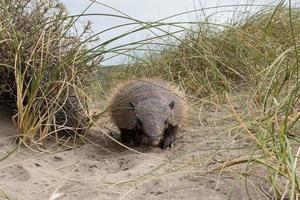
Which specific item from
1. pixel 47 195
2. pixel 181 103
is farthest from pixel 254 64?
pixel 47 195

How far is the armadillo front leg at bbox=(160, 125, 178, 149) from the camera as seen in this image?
13.6 feet

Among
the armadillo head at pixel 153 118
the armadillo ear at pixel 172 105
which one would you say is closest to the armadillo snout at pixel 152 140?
the armadillo head at pixel 153 118

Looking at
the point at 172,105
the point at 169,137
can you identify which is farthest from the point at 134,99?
the point at 169,137

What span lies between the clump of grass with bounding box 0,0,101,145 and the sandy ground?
0.20m

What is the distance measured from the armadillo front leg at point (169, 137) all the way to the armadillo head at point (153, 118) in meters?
0.07

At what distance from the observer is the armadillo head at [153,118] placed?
400cm

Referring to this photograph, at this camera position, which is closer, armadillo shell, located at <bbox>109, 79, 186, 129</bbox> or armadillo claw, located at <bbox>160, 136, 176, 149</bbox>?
armadillo claw, located at <bbox>160, 136, 176, 149</bbox>

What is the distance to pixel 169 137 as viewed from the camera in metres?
4.20

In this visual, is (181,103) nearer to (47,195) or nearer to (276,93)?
(276,93)

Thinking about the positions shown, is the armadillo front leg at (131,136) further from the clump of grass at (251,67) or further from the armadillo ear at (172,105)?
the clump of grass at (251,67)

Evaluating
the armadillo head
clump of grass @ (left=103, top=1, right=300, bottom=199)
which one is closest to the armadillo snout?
the armadillo head

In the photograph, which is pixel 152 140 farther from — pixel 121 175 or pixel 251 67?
pixel 121 175

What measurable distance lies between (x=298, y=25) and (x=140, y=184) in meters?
3.78

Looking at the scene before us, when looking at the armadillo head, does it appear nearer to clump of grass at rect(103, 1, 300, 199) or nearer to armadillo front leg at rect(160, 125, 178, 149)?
armadillo front leg at rect(160, 125, 178, 149)
